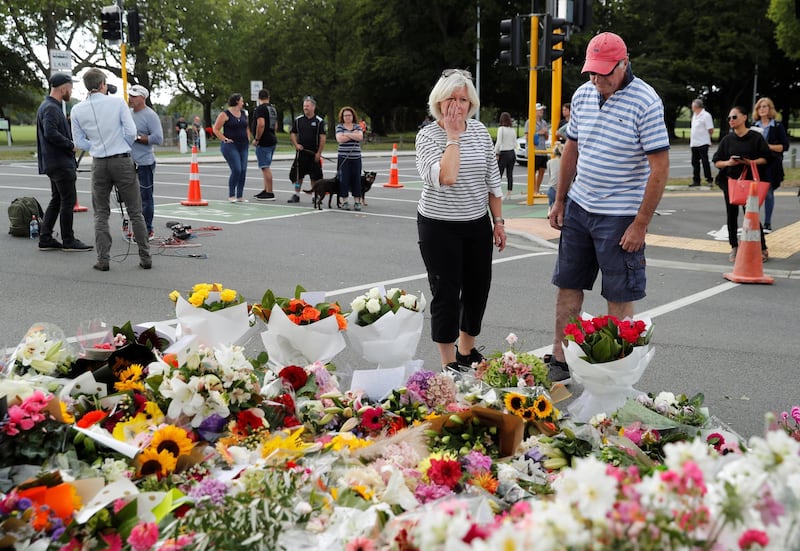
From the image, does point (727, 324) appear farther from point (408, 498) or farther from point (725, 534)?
point (725, 534)

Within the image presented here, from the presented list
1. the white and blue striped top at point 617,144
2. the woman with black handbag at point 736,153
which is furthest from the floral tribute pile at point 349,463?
the woman with black handbag at point 736,153

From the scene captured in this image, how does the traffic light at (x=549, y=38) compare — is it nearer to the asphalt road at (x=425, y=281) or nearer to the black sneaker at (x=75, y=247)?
the asphalt road at (x=425, y=281)

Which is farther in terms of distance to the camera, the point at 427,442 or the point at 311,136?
the point at 311,136

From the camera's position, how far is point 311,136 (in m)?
16.1

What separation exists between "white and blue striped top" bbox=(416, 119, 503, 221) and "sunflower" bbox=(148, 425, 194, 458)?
2.40m

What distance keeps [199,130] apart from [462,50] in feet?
63.2

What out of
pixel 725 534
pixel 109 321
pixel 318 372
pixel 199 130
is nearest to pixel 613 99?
pixel 318 372

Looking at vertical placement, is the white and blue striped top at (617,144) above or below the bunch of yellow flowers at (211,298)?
above

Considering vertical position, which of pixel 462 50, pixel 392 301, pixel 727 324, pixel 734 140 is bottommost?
pixel 727 324

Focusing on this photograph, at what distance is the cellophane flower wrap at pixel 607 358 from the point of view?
12.8ft

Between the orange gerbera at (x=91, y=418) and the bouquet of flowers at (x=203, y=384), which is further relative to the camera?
the bouquet of flowers at (x=203, y=384)

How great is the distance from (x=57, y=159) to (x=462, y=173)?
6.77 metres

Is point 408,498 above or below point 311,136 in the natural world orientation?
below

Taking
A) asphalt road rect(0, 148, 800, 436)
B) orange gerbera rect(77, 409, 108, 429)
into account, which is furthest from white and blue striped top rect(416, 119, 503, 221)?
orange gerbera rect(77, 409, 108, 429)
